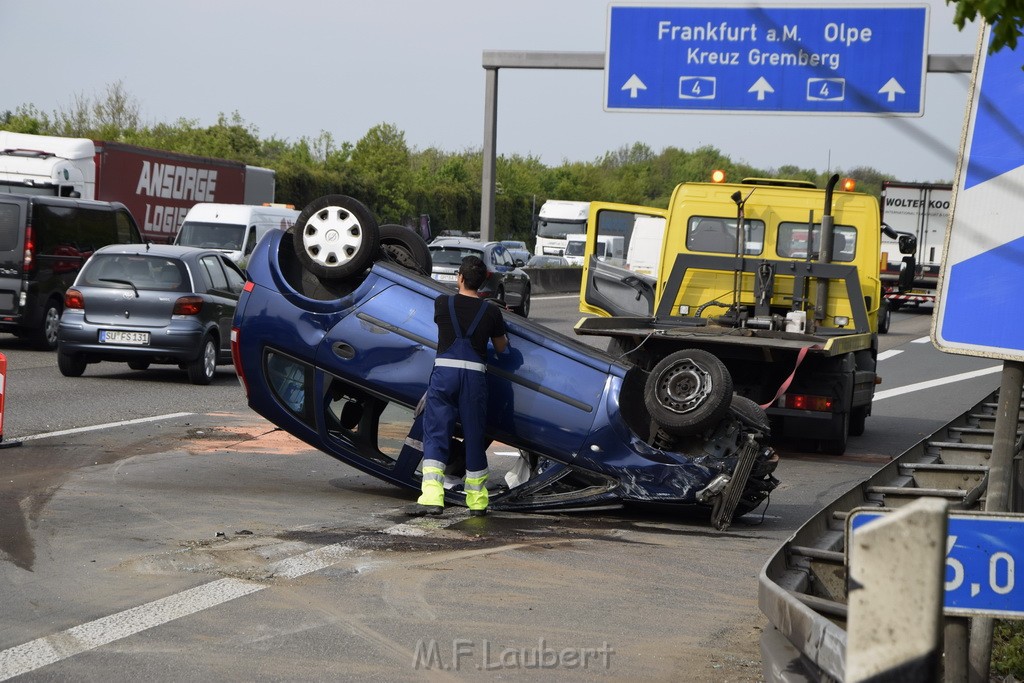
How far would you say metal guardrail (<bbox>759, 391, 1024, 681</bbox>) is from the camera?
2719 millimetres

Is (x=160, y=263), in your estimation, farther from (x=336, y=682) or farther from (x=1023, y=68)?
(x=1023, y=68)

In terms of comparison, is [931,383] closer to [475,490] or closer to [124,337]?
[124,337]

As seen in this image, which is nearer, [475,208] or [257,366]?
[257,366]

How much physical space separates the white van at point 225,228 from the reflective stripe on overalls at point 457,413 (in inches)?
761

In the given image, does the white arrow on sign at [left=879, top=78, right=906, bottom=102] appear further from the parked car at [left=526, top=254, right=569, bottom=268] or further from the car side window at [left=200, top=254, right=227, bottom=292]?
the parked car at [left=526, top=254, right=569, bottom=268]

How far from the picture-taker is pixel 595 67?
2230 centimetres

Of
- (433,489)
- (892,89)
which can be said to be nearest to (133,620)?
(433,489)

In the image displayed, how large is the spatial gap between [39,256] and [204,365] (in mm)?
4541

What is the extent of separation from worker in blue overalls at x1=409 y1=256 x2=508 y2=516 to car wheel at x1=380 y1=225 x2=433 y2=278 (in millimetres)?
1090

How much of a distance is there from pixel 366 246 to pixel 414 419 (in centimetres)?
120

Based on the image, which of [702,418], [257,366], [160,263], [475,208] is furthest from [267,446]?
[475,208]

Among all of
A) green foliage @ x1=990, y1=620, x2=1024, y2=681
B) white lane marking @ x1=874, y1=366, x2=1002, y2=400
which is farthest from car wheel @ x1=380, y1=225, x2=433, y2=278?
white lane marking @ x1=874, y1=366, x2=1002, y2=400

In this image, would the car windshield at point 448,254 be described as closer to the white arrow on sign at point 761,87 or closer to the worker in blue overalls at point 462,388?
the white arrow on sign at point 761,87

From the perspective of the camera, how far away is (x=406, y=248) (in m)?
9.66
